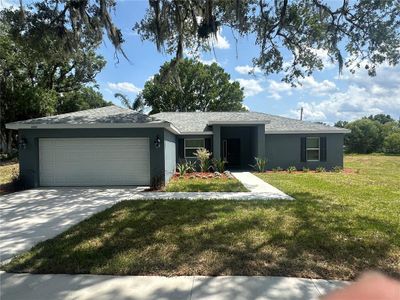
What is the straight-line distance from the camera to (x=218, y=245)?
17.5 feet

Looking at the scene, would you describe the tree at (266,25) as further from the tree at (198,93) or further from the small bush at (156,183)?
the tree at (198,93)

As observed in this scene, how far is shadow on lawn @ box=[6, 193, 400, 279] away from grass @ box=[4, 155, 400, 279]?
1 cm

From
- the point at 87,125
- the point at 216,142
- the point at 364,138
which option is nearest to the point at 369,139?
the point at 364,138

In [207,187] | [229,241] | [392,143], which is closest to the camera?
[229,241]

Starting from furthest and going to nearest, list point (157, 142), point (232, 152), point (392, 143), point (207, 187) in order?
1. point (392, 143)
2. point (232, 152)
3. point (157, 142)
4. point (207, 187)

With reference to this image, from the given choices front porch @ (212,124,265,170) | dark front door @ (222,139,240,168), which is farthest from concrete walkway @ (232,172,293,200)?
dark front door @ (222,139,240,168)

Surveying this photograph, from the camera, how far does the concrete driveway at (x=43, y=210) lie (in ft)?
19.1

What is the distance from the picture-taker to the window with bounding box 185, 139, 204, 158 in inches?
745

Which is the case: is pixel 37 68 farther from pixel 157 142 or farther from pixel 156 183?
pixel 156 183

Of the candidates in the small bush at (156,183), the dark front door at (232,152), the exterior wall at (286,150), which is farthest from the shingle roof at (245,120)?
the small bush at (156,183)

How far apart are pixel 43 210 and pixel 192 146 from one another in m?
11.5

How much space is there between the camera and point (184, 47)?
13.2 meters

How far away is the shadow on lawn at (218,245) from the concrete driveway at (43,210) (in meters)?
0.39

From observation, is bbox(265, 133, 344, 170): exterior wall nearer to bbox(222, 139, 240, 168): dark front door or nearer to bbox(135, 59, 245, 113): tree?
bbox(222, 139, 240, 168): dark front door
